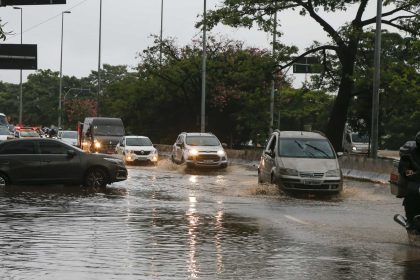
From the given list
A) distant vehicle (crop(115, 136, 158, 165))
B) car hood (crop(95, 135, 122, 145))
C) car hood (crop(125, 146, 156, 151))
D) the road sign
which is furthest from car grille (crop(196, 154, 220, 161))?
the road sign

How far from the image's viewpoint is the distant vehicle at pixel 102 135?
44.9 metres

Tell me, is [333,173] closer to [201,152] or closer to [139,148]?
[201,152]

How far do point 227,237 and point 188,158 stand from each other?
2094 centimetres

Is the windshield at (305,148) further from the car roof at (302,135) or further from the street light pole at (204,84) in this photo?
the street light pole at (204,84)

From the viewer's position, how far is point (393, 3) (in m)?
38.5

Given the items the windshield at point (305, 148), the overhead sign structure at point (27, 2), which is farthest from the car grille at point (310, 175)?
the overhead sign structure at point (27, 2)

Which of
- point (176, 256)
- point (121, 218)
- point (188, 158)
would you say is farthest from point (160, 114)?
point (176, 256)

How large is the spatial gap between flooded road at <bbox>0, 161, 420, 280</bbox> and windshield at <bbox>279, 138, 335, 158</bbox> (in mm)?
1339

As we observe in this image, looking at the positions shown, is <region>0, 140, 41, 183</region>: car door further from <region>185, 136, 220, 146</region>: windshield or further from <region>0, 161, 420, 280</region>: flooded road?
<region>185, 136, 220, 146</region>: windshield

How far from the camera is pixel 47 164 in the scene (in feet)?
66.6

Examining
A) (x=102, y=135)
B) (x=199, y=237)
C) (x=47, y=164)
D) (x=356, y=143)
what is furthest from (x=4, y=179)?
(x=356, y=143)

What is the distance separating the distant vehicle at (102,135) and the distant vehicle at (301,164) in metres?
24.7

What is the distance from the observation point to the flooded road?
844 cm

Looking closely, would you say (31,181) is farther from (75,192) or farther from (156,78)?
(156,78)
